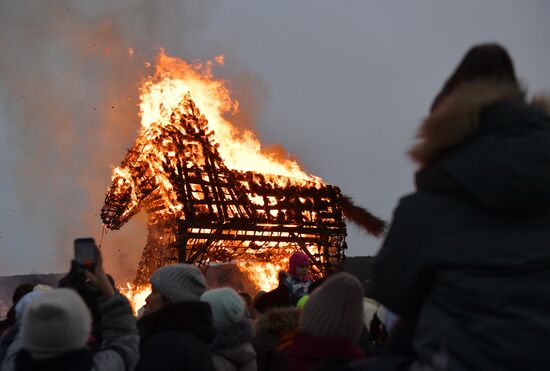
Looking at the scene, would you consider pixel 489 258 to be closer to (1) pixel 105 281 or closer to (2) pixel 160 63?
(1) pixel 105 281

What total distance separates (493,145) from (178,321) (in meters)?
2.79

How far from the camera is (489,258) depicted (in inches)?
90.4

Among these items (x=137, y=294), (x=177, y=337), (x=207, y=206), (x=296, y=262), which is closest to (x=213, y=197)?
(x=207, y=206)

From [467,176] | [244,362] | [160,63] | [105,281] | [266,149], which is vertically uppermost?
[160,63]

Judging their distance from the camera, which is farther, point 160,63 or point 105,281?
point 160,63

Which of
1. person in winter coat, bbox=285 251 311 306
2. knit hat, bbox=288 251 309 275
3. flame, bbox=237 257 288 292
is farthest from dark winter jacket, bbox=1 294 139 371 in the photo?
flame, bbox=237 257 288 292

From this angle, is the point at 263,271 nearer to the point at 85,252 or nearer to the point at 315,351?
the point at 85,252

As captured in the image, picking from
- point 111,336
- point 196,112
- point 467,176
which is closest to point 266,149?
A: point 196,112

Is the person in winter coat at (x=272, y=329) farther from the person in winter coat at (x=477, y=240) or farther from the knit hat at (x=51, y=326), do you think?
the person in winter coat at (x=477, y=240)

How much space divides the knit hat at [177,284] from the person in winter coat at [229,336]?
65cm

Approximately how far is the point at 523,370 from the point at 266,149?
63.8 feet

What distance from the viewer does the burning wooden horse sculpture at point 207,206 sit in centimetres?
1772

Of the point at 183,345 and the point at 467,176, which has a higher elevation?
the point at 467,176

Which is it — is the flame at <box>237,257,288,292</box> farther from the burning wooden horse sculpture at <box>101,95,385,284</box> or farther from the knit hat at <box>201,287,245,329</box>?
the knit hat at <box>201,287,245,329</box>
